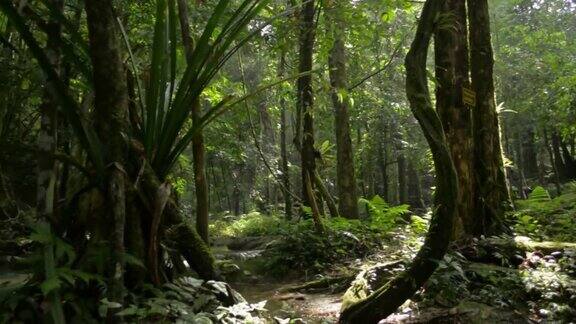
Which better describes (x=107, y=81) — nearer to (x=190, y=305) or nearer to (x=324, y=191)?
(x=190, y=305)

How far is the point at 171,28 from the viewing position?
3080 millimetres

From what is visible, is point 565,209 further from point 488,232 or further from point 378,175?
point 378,175

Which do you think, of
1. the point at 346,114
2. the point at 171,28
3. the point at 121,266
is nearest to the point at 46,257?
the point at 121,266

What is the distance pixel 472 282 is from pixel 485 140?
2.93 m

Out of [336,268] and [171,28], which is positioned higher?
[171,28]

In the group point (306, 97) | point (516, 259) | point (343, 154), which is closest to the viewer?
point (516, 259)

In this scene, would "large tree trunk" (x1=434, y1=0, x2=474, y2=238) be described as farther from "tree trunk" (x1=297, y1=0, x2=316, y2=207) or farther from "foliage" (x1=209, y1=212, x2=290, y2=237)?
"foliage" (x1=209, y1=212, x2=290, y2=237)

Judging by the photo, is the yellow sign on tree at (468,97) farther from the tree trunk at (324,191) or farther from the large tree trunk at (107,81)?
the large tree trunk at (107,81)

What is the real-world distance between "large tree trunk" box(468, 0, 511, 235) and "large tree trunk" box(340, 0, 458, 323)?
325 centimetres

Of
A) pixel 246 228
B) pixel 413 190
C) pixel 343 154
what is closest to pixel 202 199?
pixel 343 154

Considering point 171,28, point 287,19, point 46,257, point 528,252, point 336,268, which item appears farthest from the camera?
point 287,19

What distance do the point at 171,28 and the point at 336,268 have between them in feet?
15.7

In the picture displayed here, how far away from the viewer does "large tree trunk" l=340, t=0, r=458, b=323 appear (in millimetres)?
3406

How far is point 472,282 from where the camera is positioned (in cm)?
461
